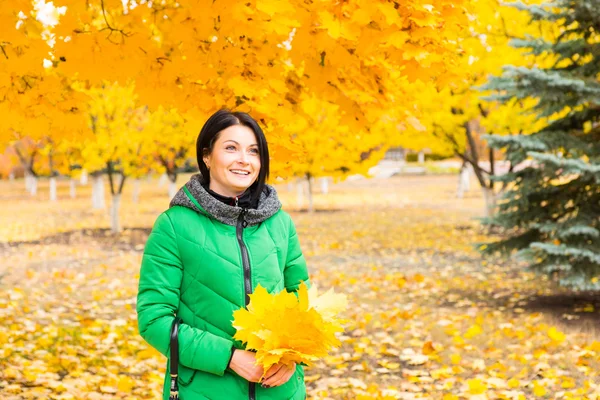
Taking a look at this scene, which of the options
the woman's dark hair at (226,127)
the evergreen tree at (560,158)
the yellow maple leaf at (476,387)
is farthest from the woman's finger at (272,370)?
the evergreen tree at (560,158)

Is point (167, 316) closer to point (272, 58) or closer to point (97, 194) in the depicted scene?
point (272, 58)

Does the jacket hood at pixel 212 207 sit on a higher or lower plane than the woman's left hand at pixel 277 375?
higher

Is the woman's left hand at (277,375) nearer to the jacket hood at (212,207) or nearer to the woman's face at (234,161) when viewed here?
the jacket hood at (212,207)

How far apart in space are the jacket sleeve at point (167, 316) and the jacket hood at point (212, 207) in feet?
0.43

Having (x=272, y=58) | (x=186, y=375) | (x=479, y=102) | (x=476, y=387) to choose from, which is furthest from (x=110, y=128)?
(x=186, y=375)

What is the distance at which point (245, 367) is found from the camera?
5.98 feet

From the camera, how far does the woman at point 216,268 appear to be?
5.96 feet

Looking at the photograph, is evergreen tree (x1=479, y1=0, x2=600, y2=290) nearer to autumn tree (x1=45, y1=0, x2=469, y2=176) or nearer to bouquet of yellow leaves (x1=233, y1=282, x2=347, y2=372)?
autumn tree (x1=45, y1=0, x2=469, y2=176)

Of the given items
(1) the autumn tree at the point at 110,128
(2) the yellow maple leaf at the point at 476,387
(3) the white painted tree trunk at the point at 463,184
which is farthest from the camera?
(3) the white painted tree trunk at the point at 463,184

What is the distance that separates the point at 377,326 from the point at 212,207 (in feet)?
15.0

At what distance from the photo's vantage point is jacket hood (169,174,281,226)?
1.88 metres

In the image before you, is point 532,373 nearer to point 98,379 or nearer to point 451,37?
point 451,37

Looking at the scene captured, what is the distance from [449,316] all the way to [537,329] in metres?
0.96

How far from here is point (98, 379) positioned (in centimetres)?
445
